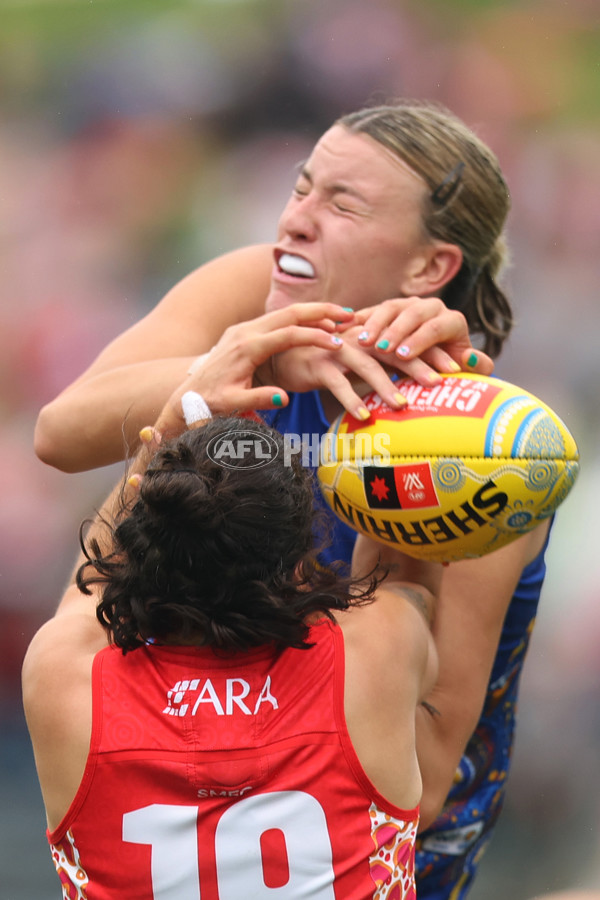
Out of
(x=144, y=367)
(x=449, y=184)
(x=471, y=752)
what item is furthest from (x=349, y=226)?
(x=471, y=752)

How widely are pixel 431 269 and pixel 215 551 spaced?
1232mm

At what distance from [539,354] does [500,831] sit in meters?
2.64

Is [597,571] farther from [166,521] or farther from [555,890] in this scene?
[166,521]

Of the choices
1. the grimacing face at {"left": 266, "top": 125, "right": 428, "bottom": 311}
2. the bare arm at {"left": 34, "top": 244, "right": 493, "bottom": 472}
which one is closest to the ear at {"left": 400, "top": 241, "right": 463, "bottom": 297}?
the grimacing face at {"left": 266, "top": 125, "right": 428, "bottom": 311}

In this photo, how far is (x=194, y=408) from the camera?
1940 mm

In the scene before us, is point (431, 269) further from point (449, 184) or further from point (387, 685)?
point (387, 685)

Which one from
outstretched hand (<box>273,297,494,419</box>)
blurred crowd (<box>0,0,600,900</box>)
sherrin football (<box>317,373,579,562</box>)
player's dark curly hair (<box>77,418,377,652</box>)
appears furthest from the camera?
blurred crowd (<box>0,0,600,900</box>)

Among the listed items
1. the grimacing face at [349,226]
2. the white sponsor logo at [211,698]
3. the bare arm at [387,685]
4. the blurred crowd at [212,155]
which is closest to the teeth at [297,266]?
the grimacing face at [349,226]

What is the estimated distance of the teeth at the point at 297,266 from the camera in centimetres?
241

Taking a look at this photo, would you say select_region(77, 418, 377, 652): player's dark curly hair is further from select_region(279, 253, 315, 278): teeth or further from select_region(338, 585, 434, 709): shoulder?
select_region(279, 253, 315, 278): teeth

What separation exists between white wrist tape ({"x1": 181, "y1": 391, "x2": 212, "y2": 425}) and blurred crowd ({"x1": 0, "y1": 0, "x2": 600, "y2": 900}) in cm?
349

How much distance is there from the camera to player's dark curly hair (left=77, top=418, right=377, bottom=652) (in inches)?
60.4

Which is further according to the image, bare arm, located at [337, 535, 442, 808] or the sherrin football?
the sherrin football

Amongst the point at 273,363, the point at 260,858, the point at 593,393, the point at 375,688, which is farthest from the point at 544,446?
the point at 593,393
